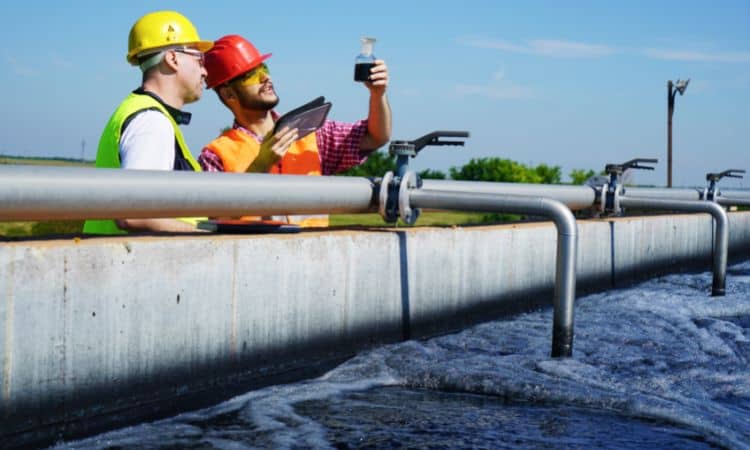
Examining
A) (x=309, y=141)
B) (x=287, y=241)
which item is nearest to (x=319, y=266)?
(x=287, y=241)

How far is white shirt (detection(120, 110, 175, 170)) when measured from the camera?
13.5ft

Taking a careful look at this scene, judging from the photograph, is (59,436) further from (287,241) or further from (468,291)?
(468,291)

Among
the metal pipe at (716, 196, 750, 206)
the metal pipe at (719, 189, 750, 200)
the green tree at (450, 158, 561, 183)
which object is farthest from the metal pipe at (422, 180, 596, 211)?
the green tree at (450, 158, 561, 183)

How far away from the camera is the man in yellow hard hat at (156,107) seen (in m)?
4.15

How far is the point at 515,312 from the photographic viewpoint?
636 centimetres

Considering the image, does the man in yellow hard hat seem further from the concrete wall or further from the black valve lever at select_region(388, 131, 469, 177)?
the black valve lever at select_region(388, 131, 469, 177)

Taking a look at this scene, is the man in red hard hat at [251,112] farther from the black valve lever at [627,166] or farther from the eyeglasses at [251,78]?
the black valve lever at [627,166]

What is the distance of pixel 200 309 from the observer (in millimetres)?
3926

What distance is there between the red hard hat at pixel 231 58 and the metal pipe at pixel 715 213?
128 inches

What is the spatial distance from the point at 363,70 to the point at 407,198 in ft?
2.22

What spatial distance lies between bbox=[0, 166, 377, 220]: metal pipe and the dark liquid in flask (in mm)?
545

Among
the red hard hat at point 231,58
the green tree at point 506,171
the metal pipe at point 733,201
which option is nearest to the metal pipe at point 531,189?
the red hard hat at point 231,58

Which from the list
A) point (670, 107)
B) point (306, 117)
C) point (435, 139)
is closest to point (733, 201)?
point (435, 139)

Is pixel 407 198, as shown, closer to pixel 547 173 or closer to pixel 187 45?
pixel 187 45
